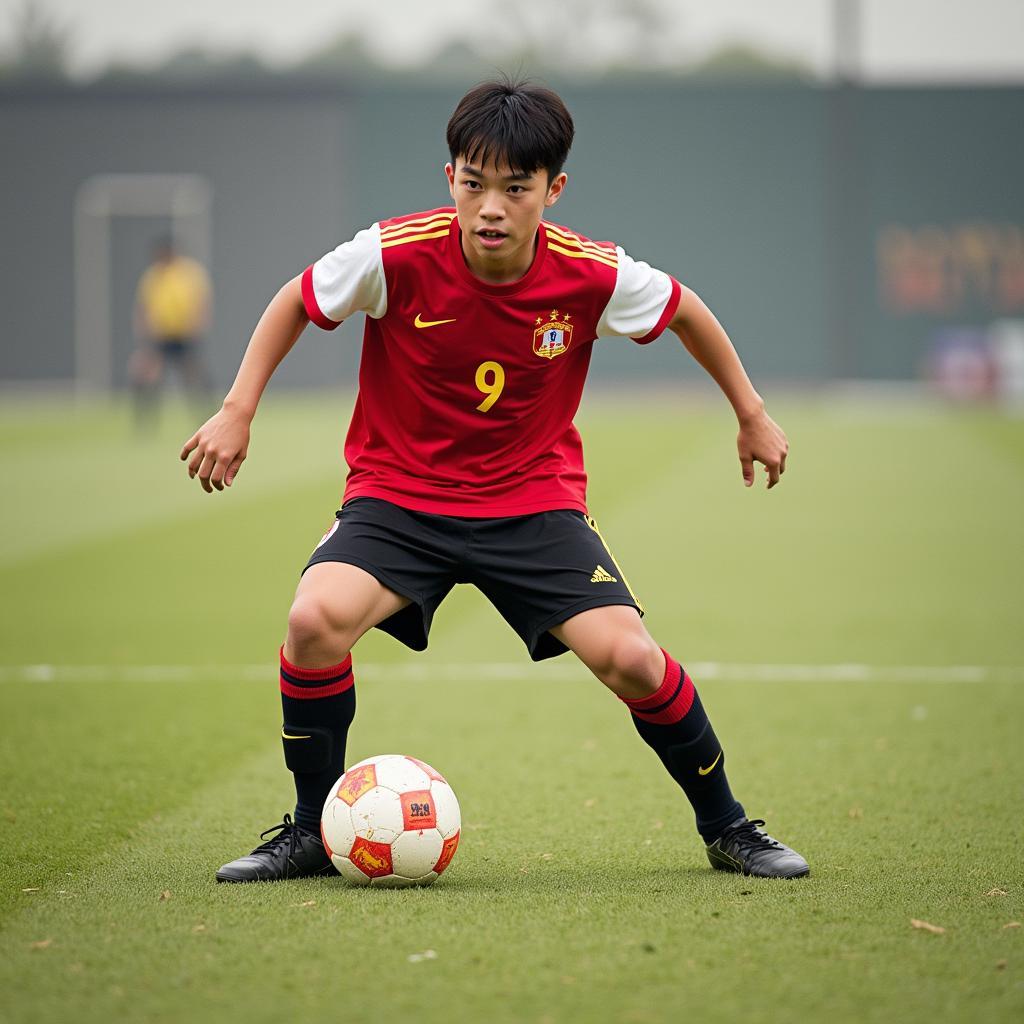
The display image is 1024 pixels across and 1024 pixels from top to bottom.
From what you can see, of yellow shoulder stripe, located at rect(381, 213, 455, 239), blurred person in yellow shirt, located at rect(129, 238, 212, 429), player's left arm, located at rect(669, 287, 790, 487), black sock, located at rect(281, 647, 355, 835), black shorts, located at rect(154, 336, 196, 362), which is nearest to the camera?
black sock, located at rect(281, 647, 355, 835)

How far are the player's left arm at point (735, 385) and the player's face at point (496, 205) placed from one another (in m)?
0.47

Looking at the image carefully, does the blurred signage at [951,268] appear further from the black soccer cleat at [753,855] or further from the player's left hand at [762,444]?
the black soccer cleat at [753,855]

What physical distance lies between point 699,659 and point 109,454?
10.5 meters

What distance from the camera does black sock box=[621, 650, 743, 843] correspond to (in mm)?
3869

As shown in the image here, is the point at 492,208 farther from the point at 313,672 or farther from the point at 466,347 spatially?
the point at 313,672

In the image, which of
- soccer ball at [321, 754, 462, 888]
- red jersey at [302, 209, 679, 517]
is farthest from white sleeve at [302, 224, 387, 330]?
soccer ball at [321, 754, 462, 888]

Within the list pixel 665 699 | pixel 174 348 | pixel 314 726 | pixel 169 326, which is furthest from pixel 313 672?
pixel 169 326

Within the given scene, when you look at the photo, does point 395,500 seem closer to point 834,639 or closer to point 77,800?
point 77,800

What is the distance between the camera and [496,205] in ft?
12.2

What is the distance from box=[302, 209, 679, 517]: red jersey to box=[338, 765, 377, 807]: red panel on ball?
2.08 ft

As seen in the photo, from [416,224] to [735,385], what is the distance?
0.89 meters

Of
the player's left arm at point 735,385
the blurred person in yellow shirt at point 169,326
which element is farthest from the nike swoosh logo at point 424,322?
the blurred person in yellow shirt at point 169,326

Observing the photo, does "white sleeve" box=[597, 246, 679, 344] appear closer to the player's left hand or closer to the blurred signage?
the player's left hand

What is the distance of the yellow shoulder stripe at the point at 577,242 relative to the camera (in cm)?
401
